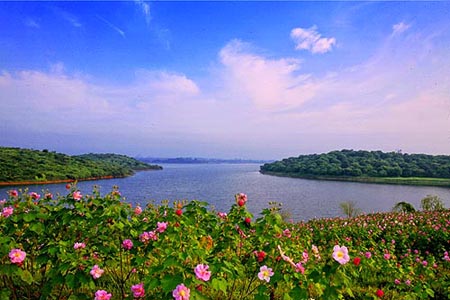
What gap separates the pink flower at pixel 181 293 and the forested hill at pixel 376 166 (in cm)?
7080

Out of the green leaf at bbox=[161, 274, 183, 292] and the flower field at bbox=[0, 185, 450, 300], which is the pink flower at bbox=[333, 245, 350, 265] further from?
the green leaf at bbox=[161, 274, 183, 292]

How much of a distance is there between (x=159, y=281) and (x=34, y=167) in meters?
66.4

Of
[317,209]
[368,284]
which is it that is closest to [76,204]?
[368,284]

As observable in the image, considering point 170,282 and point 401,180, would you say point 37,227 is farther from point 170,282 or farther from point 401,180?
point 401,180

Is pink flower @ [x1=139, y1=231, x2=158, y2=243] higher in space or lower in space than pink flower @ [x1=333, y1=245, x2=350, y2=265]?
lower

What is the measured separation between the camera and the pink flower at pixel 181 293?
1559 millimetres

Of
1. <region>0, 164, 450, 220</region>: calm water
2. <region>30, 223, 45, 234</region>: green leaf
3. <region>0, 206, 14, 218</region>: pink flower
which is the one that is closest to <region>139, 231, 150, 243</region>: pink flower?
<region>30, 223, 45, 234</region>: green leaf

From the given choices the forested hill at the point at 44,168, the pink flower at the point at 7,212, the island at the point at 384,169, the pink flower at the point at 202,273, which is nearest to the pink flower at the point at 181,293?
the pink flower at the point at 202,273

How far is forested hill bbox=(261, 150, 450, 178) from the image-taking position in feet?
209

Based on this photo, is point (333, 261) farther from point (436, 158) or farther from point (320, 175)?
point (436, 158)

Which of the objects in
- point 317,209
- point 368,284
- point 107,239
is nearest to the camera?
point 107,239

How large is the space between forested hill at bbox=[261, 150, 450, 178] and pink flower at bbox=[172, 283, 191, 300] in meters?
70.8

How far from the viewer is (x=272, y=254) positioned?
2410 mm

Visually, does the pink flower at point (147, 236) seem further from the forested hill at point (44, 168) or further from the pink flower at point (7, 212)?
the forested hill at point (44, 168)
